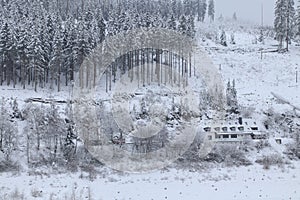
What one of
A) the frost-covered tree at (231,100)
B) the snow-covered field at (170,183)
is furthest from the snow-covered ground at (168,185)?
the frost-covered tree at (231,100)

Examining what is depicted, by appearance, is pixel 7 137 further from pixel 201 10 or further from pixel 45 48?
pixel 201 10

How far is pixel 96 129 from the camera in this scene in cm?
4441

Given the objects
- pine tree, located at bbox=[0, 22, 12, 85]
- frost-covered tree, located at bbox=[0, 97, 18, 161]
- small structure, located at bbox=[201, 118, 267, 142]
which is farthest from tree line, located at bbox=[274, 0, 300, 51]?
frost-covered tree, located at bbox=[0, 97, 18, 161]

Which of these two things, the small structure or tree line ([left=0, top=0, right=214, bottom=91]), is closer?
the small structure

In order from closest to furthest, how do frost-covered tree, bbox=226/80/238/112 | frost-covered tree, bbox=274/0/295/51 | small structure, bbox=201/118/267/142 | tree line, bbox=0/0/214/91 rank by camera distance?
small structure, bbox=201/118/267/142 < frost-covered tree, bbox=226/80/238/112 < tree line, bbox=0/0/214/91 < frost-covered tree, bbox=274/0/295/51

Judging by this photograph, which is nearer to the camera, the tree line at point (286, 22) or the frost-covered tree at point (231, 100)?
the frost-covered tree at point (231, 100)

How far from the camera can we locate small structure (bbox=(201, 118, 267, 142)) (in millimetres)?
47500

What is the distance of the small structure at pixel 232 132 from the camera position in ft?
156

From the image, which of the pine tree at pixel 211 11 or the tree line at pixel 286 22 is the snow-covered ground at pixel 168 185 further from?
the pine tree at pixel 211 11

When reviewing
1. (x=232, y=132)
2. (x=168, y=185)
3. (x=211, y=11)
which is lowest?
(x=168, y=185)

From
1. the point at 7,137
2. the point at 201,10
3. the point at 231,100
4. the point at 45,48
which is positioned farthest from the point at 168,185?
the point at 201,10

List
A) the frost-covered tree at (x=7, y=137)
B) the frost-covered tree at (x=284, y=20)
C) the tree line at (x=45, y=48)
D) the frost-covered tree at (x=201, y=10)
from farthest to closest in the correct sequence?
1. the frost-covered tree at (x=201, y=10)
2. the frost-covered tree at (x=284, y=20)
3. the tree line at (x=45, y=48)
4. the frost-covered tree at (x=7, y=137)

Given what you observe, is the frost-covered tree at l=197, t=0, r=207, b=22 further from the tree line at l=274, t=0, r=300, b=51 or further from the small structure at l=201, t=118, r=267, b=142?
the small structure at l=201, t=118, r=267, b=142

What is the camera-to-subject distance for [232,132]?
48375 millimetres
